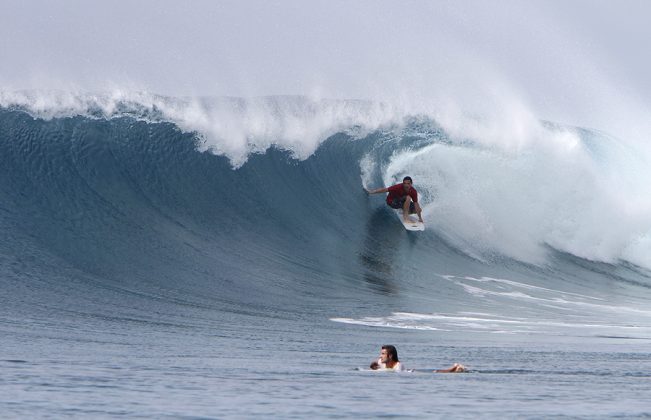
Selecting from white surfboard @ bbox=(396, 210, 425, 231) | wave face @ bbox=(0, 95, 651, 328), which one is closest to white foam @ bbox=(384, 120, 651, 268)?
wave face @ bbox=(0, 95, 651, 328)

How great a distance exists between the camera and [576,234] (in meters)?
21.9

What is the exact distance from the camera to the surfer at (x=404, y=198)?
1900 centimetres

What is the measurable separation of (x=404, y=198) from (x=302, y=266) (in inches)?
151

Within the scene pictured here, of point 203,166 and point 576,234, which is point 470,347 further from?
point 576,234

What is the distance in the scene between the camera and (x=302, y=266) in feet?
52.1

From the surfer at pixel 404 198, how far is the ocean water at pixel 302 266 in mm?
352

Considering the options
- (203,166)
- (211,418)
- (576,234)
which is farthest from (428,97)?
(211,418)

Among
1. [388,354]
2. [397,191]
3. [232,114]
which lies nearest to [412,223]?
[397,191]

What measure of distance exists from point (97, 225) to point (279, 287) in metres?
2.77

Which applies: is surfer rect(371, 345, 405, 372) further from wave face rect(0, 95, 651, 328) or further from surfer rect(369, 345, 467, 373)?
wave face rect(0, 95, 651, 328)

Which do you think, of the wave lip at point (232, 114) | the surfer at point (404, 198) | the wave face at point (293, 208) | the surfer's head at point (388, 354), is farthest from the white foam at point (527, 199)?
the surfer's head at point (388, 354)

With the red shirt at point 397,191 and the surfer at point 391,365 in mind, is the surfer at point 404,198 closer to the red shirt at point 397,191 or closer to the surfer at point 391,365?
the red shirt at point 397,191

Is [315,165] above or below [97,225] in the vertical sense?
above

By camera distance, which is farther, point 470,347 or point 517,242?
point 517,242
